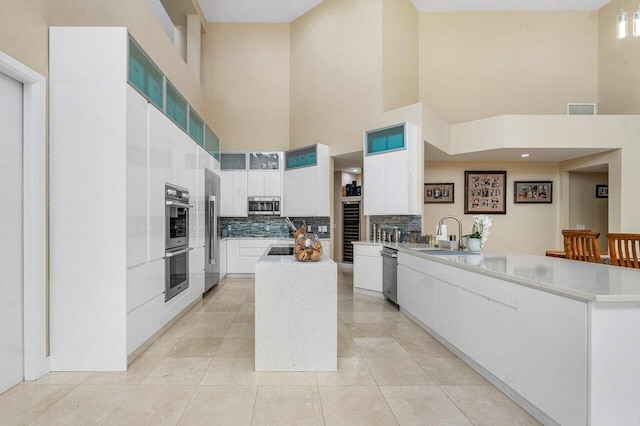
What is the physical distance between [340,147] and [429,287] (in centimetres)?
358

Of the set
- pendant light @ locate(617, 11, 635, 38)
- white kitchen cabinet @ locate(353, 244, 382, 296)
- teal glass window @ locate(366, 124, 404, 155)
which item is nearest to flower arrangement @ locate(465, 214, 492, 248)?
white kitchen cabinet @ locate(353, 244, 382, 296)

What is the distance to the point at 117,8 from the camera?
137 inches

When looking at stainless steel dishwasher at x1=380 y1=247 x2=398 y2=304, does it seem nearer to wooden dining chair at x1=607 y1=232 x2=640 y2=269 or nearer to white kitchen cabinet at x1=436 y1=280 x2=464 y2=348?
white kitchen cabinet at x1=436 y1=280 x2=464 y2=348

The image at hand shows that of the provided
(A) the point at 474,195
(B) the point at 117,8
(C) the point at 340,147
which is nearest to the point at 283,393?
(B) the point at 117,8

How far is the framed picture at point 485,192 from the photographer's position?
6.67 meters

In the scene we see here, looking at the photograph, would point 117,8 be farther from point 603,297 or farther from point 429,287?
point 603,297

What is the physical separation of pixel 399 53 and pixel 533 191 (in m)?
3.84

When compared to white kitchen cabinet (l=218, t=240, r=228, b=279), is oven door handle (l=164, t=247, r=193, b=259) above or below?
above

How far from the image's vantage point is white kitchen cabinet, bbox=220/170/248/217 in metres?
6.95

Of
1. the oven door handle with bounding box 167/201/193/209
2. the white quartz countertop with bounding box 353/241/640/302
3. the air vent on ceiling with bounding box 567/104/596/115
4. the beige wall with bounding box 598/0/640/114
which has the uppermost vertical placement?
the beige wall with bounding box 598/0/640/114

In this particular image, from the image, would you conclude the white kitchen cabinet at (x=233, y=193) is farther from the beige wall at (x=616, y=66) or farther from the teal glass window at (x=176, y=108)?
the beige wall at (x=616, y=66)

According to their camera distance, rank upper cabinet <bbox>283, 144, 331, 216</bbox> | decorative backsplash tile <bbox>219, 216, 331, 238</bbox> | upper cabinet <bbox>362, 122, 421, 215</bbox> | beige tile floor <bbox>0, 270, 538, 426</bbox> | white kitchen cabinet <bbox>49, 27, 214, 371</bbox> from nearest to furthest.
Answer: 1. beige tile floor <bbox>0, 270, 538, 426</bbox>
2. white kitchen cabinet <bbox>49, 27, 214, 371</bbox>
3. upper cabinet <bbox>362, 122, 421, 215</bbox>
4. upper cabinet <bbox>283, 144, 331, 216</bbox>
5. decorative backsplash tile <bbox>219, 216, 331, 238</bbox>

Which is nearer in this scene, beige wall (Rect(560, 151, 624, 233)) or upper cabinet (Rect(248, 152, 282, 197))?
beige wall (Rect(560, 151, 624, 233))

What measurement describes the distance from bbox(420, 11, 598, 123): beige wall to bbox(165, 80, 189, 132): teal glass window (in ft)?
15.8
